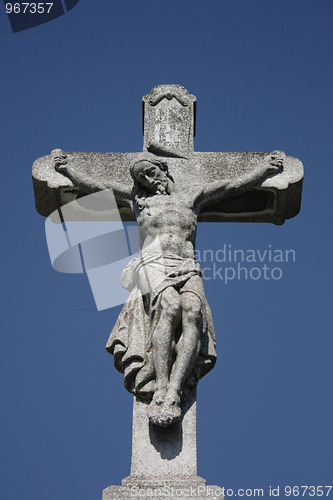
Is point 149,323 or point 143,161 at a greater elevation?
point 143,161

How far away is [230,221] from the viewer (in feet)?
27.5

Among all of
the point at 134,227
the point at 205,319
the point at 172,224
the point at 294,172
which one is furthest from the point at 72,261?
the point at 294,172

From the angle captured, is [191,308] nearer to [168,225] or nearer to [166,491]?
[168,225]

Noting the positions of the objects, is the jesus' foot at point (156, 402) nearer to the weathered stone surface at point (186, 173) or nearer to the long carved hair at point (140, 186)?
the long carved hair at point (140, 186)

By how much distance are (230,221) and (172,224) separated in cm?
119

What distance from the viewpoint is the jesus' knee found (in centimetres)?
669

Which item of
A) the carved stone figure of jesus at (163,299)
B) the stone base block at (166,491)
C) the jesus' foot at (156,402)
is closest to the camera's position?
the stone base block at (166,491)

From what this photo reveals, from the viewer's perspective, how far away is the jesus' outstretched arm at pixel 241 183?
7844 millimetres

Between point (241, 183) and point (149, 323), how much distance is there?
181cm

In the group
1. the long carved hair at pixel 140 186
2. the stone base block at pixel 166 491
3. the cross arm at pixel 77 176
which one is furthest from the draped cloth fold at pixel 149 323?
the cross arm at pixel 77 176

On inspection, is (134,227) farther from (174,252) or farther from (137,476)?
(137,476)

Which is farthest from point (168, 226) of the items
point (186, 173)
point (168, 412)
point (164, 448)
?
point (164, 448)

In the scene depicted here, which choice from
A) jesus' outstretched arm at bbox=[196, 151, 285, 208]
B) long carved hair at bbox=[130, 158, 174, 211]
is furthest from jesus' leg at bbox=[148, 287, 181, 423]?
jesus' outstretched arm at bbox=[196, 151, 285, 208]

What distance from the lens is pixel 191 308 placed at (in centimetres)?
670
